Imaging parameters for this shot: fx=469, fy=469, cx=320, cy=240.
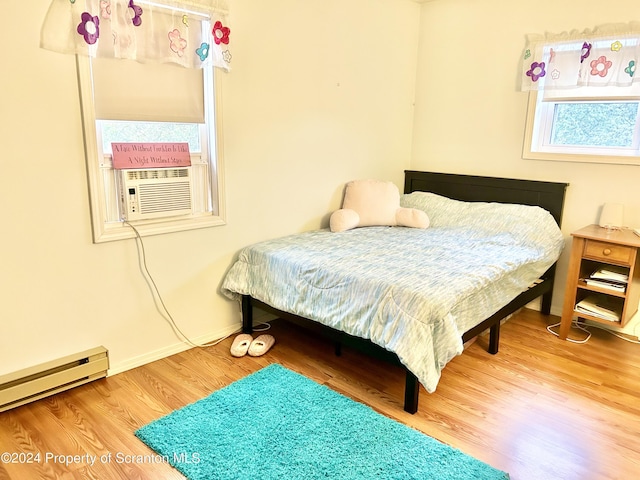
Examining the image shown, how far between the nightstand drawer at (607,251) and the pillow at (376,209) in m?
1.07

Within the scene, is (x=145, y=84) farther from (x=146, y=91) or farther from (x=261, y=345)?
(x=261, y=345)

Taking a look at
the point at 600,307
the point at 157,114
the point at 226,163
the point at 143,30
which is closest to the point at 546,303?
the point at 600,307

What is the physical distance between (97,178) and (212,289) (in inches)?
37.9

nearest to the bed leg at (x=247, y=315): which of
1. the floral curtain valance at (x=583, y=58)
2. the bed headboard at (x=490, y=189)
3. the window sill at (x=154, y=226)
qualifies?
the window sill at (x=154, y=226)

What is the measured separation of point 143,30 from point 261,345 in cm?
182

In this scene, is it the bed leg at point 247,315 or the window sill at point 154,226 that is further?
the bed leg at point 247,315

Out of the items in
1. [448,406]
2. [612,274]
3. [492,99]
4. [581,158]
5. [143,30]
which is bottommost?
[448,406]

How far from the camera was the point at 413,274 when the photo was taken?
7.83 ft

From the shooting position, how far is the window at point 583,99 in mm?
3014

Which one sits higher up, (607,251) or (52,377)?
(607,251)

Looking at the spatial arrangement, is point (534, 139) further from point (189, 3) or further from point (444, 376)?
point (189, 3)

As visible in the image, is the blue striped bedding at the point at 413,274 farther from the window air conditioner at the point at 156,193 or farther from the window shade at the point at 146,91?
the window shade at the point at 146,91

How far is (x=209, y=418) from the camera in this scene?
2145mm

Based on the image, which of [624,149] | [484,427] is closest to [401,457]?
[484,427]
